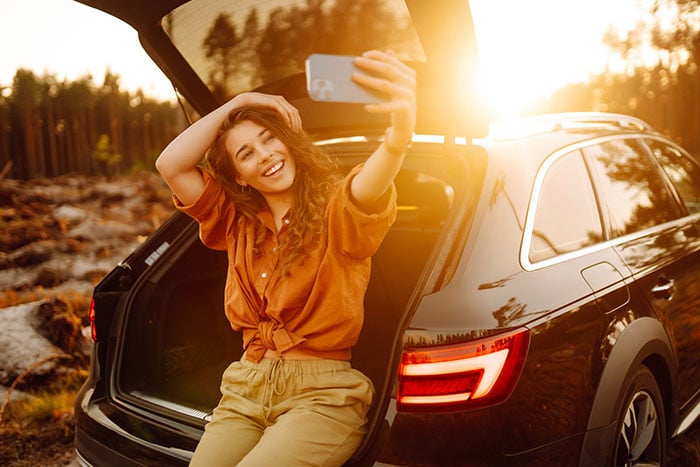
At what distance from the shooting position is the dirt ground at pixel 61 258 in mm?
3926

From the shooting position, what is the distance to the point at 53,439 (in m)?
4.04

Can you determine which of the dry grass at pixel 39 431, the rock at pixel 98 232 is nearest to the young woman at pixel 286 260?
the dry grass at pixel 39 431

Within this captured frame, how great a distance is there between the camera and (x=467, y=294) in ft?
6.33

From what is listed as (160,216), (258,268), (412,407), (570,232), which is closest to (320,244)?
(258,268)

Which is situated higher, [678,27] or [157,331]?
[678,27]

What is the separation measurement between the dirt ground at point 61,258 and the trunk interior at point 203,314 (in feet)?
4.01

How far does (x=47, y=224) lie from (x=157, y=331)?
10940 millimetres

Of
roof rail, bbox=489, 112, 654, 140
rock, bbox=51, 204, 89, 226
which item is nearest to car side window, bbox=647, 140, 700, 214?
roof rail, bbox=489, 112, 654, 140

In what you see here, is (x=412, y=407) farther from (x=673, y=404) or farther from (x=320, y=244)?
(x=673, y=404)

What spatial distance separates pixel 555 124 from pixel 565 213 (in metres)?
0.54

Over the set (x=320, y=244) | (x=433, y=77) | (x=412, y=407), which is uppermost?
(x=433, y=77)

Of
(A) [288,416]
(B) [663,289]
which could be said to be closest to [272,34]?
(A) [288,416]

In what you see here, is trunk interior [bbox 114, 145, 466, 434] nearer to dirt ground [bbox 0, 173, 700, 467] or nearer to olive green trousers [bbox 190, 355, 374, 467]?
olive green trousers [bbox 190, 355, 374, 467]

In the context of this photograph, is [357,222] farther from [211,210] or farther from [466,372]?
[211,210]
